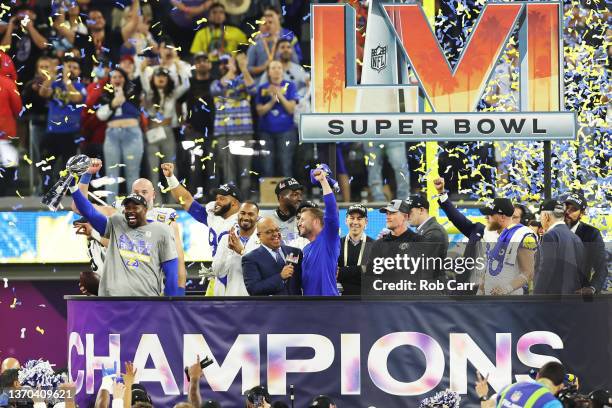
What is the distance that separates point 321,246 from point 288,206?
1.17 meters

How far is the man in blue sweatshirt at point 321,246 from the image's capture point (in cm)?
1282

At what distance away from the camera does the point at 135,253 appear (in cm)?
1323

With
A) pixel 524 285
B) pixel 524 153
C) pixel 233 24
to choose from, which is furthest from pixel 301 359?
pixel 233 24

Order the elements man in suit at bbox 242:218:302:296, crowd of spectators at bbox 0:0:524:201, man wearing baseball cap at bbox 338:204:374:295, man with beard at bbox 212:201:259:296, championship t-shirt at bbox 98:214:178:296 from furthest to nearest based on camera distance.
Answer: crowd of spectators at bbox 0:0:524:201 < man wearing baseball cap at bbox 338:204:374:295 < championship t-shirt at bbox 98:214:178:296 < man with beard at bbox 212:201:259:296 < man in suit at bbox 242:218:302:296

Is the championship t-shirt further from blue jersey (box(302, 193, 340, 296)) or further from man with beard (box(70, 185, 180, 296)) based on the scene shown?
blue jersey (box(302, 193, 340, 296))

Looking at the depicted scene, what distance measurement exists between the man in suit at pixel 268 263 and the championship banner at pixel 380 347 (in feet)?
0.52

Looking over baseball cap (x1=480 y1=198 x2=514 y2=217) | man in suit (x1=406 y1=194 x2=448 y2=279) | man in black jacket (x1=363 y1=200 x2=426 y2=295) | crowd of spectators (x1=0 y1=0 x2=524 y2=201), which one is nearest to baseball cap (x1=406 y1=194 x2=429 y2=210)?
man in suit (x1=406 y1=194 x2=448 y2=279)

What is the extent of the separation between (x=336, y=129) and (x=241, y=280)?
249 centimetres

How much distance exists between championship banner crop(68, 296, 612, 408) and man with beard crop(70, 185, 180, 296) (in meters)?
0.79

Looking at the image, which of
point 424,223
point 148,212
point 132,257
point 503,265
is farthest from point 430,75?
point 132,257

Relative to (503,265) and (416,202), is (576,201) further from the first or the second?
(503,265)

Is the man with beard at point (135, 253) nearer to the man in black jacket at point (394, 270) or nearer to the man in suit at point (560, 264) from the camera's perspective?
the man in black jacket at point (394, 270)

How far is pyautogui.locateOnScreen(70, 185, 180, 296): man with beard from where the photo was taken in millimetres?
13242

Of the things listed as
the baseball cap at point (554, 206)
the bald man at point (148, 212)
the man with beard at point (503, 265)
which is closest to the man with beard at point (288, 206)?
the bald man at point (148, 212)
